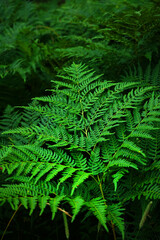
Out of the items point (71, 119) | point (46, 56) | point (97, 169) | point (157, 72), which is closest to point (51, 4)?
point (46, 56)

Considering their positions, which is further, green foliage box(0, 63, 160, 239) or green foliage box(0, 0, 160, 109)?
green foliage box(0, 0, 160, 109)

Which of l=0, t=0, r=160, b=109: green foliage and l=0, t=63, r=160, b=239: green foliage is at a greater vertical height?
l=0, t=0, r=160, b=109: green foliage

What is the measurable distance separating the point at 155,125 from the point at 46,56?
1555 millimetres

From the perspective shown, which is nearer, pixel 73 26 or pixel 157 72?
pixel 157 72

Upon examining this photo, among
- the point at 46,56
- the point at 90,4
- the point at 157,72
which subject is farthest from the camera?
the point at 90,4

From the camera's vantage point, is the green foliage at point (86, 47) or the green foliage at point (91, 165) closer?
the green foliage at point (91, 165)

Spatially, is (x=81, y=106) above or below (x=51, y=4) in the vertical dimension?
below

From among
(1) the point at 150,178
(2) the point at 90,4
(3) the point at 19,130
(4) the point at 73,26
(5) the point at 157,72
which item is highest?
(2) the point at 90,4

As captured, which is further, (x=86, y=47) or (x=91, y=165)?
(x=86, y=47)

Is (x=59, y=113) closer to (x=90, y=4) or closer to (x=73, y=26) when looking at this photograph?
(x=73, y=26)

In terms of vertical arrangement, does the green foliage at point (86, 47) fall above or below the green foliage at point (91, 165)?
above

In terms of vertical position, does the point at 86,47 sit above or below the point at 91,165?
above

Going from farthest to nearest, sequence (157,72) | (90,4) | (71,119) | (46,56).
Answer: (90,4), (46,56), (157,72), (71,119)

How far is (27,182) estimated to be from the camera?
1.18 metres
